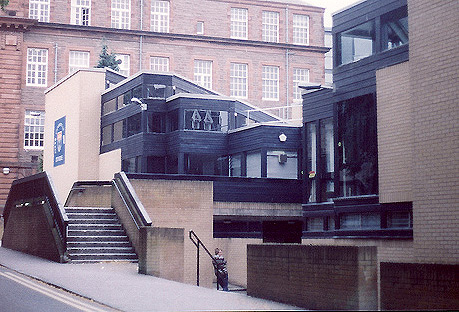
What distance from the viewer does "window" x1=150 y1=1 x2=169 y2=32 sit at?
2135 inches

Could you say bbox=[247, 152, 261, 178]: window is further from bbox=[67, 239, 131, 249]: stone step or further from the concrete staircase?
bbox=[67, 239, 131, 249]: stone step

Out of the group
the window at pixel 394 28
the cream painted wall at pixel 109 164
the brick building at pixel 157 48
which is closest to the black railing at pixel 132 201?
the window at pixel 394 28

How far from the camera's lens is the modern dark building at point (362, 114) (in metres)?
19.5

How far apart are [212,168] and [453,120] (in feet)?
78.4

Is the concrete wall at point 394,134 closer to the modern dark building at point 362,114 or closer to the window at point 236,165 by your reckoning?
the modern dark building at point 362,114

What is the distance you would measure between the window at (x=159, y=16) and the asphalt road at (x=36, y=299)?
39941 mm

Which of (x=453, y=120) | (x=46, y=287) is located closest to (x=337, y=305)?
(x=453, y=120)

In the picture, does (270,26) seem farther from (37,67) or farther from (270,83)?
(37,67)

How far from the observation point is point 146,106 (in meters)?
35.5

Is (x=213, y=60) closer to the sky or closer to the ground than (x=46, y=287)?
closer to the sky

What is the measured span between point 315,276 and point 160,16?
150 ft

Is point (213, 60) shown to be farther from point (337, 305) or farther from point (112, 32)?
point (337, 305)

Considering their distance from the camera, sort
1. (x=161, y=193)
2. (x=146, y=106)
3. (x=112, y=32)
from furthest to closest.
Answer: (x=112, y=32) → (x=146, y=106) → (x=161, y=193)

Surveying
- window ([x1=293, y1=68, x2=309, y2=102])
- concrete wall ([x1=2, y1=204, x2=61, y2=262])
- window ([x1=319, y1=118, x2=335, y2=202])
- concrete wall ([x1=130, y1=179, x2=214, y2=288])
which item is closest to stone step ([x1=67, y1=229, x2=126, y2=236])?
concrete wall ([x1=2, y1=204, x2=61, y2=262])
